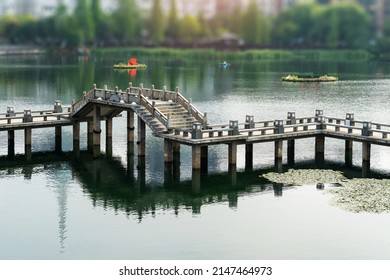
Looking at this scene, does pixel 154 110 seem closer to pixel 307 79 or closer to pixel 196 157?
pixel 196 157

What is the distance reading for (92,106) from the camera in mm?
63562

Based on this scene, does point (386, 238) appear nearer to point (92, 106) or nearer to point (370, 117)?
point (92, 106)

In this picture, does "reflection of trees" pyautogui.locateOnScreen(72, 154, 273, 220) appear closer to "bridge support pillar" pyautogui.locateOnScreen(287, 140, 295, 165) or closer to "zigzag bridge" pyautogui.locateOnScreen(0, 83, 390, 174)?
"zigzag bridge" pyautogui.locateOnScreen(0, 83, 390, 174)

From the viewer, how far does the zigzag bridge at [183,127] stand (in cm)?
5372

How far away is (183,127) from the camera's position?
56.3 m

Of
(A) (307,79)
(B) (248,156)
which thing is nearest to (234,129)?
(B) (248,156)

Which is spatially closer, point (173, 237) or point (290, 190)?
point (173, 237)

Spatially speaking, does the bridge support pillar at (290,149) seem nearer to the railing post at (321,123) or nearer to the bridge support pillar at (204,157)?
the railing post at (321,123)

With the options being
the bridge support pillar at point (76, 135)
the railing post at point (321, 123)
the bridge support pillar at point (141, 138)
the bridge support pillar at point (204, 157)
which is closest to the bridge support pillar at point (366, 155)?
the railing post at point (321, 123)

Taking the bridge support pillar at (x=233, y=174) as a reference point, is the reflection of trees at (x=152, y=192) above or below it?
below

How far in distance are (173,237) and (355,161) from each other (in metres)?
22.6
